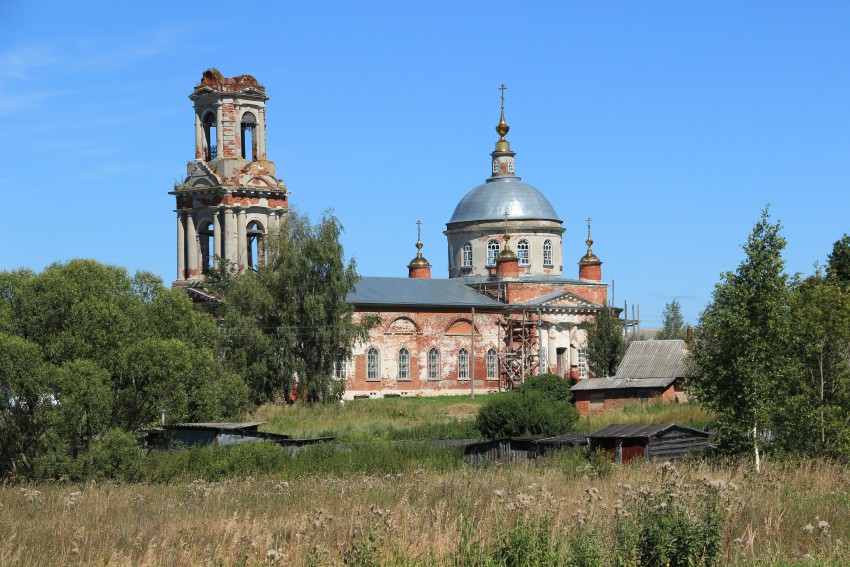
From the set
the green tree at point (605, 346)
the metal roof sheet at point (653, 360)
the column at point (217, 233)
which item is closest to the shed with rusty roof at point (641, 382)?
the metal roof sheet at point (653, 360)

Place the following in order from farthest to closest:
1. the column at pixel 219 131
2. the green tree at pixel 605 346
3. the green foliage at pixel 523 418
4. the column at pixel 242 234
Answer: the green tree at pixel 605 346, the column at pixel 242 234, the column at pixel 219 131, the green foliage at pixel 523 418

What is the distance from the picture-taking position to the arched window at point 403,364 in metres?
50.7

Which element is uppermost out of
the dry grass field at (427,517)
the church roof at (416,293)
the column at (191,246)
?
the column at (191,246)

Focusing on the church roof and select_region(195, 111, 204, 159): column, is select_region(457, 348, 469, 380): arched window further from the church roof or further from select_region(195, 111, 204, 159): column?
select_region(195, 111, 204, 159): column

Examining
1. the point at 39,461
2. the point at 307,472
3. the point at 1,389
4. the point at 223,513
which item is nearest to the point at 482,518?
the point at 223,513

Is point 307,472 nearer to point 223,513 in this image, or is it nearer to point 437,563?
point 223,513

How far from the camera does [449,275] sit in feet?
195

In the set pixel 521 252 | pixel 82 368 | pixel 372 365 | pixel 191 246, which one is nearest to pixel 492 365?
pixel 372 365

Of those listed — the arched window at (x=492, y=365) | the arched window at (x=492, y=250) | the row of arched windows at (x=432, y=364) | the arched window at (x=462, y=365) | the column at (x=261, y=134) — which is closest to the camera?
the column at (x=261, y=134)

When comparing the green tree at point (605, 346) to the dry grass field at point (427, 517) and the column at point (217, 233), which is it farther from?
the dry grass field at point (427, 517)

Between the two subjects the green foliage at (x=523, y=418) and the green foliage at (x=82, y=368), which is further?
the green foliage at (x=523, y=418)

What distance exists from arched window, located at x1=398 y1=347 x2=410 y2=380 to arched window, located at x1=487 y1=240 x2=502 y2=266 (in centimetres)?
865

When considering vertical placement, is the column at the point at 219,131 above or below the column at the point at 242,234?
above

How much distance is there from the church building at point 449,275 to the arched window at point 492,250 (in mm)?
46
